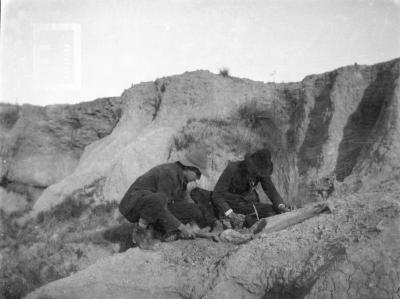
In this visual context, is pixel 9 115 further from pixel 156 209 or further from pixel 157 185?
pixel 156 209

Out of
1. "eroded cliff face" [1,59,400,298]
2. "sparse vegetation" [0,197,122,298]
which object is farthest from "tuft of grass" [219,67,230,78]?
"sparse vegetation" [0,197,122,298]

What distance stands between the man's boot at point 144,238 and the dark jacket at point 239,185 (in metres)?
1.11

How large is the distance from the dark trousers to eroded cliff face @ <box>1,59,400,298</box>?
293 mm

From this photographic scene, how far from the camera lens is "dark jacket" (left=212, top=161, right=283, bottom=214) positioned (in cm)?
602

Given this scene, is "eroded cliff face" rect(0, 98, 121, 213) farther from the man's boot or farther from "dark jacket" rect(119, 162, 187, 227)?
the man's boot

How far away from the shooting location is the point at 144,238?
5.23 meters

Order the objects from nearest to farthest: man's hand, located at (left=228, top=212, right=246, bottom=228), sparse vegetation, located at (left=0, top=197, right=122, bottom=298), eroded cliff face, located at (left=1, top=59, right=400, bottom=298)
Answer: eroded cliff face, located at (left=1, top=59, right=400, bottom=298), man's hand, located at (left=228, top=212, right=246, bottom=228), sparse vegetation, located at (left=0, top=197, right=122, bottom=298)

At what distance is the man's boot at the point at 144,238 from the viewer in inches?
198

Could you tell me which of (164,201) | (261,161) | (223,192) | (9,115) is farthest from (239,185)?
(9,115)

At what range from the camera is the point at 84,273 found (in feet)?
15.2

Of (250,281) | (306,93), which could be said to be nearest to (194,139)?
(306,93)

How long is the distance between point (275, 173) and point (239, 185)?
128 inches

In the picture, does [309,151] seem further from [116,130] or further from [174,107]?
[116,130]

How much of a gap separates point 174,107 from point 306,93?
3.53 meters
